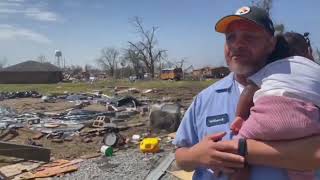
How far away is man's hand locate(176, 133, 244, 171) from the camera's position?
2.26 m

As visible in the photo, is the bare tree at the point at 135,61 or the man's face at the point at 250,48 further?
the bare tree at the point at 135,61

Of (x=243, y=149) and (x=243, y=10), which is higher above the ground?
(x=243, y=10)

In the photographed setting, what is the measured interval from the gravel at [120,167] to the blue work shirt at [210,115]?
5914 mm

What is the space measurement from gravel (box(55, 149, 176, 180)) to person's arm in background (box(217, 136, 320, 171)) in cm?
647

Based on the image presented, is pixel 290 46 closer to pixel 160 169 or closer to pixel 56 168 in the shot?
pixel 160 169

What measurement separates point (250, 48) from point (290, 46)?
0.91 feet

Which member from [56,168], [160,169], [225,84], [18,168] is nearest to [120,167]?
[160,169]

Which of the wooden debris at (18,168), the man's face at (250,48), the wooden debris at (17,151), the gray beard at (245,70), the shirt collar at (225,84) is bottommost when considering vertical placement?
the wooden debris at (18,168)

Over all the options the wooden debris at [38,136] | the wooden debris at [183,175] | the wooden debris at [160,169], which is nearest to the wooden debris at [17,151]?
the wooden debris at [160,169]

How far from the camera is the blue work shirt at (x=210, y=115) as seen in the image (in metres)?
2.60

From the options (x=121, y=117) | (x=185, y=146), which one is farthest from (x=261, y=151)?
(x=121, y=117)

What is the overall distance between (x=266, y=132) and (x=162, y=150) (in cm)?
941

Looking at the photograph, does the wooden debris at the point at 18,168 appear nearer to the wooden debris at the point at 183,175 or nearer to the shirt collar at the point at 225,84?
the wooden debris at the point at 183,175

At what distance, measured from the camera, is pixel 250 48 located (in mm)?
2432
